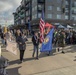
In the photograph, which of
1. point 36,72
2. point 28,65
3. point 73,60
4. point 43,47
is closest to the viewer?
point 36,72

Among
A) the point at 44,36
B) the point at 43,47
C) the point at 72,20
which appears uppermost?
the point at 72,20

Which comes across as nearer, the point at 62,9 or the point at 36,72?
the point at 36,72

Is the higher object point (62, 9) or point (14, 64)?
point (62, 9)

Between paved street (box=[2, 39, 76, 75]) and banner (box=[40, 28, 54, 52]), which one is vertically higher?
banner (box=[40, 28, 54, 52])

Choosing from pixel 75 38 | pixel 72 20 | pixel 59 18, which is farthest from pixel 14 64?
pixel 72 20

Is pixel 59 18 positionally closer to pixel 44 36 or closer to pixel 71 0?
pixel 71 0

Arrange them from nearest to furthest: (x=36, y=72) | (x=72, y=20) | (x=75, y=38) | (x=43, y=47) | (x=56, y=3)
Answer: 1. (x=36, y=72)
2. (x=43, y=47)
3. (x=75, y=38)
4. (x=56, y=3)
5. (x=72, y=20)

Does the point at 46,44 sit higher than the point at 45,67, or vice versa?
the point at 46,44

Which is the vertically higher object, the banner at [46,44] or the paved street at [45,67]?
the banner at [46,44]

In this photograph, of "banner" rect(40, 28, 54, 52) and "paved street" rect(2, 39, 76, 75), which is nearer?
"paved street" rect(2, 39, 76, 75)

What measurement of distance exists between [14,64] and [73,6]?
173 ft

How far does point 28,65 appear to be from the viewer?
323 inches

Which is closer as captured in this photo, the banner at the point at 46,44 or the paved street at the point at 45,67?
the paved street at the point at 45,67

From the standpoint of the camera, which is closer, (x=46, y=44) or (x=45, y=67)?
(x=45, y=67)
